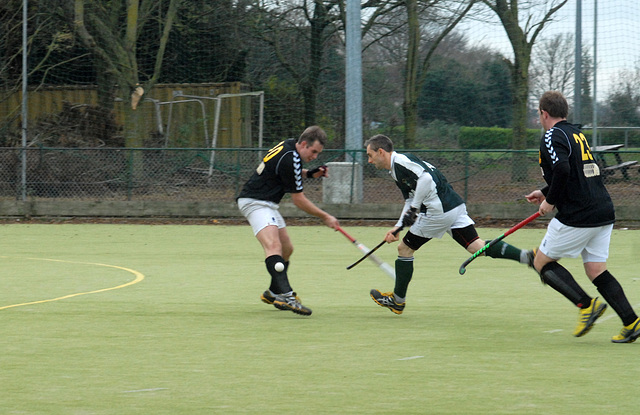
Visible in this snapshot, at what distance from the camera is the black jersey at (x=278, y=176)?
684 centimetres

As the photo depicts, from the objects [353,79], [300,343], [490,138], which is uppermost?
[353,79]

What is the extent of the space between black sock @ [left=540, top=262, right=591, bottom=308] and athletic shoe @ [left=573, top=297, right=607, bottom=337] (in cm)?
3

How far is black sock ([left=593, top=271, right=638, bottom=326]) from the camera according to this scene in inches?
214

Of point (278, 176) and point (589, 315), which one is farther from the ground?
point (278, 176)

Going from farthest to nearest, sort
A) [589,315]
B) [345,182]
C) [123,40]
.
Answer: [123,40] < [345,182] < [589,315]

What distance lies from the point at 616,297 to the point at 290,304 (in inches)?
93.6

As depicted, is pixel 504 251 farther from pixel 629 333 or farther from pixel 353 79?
pixel 353 79

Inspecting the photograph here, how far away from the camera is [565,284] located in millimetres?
5609

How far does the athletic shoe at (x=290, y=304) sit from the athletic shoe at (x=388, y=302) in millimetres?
593

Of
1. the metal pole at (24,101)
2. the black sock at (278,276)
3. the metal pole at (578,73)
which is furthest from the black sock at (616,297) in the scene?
the metal pole at (24,101)

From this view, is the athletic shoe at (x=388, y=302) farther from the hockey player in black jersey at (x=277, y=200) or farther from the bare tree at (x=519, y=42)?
the bare tree at (x=519, y=42)

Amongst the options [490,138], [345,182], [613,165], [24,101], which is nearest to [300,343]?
→ [345,182]

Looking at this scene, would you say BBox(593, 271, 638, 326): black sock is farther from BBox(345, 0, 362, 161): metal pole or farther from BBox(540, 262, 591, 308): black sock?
BBox(345, 0, 362, 161): metal pole

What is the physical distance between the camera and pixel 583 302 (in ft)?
18.3
